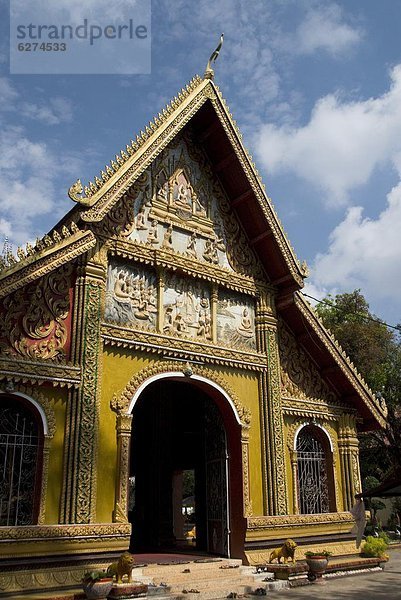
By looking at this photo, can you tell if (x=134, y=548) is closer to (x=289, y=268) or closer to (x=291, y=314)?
(x=291, y=314)

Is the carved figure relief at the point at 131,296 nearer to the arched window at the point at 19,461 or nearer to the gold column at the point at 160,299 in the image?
the gold column at the point at 160,299

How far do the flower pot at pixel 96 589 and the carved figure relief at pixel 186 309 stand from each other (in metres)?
4.39

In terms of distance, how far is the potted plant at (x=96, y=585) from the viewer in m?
7.67

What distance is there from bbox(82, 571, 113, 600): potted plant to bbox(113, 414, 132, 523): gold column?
3.93 ft

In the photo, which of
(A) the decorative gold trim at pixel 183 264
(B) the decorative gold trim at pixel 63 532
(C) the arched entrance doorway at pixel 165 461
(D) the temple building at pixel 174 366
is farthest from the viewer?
(C) the arched entrance doorway at pixel 165 461

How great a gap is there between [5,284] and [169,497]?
9544mm

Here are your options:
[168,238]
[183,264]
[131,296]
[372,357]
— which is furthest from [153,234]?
[372,357]

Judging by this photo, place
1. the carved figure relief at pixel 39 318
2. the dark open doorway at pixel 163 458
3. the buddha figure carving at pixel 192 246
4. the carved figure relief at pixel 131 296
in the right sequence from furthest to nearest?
the dark open doorway at pixel 163 458 < the buddha figure carving at pixel 192 246 < the carved figure relief at pixel 131 296 < the carved figure relief at pixel 39 318

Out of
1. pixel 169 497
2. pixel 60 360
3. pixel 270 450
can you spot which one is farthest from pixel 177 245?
pixel 169 497

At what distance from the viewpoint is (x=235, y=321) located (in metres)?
12.1

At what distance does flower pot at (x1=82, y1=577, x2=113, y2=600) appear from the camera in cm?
767

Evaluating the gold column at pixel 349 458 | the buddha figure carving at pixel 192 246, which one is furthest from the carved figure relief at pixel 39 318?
the gold column at pixel 349 458

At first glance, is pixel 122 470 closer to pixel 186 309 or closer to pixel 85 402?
pixel 85 402

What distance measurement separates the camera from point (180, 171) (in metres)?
12.2
